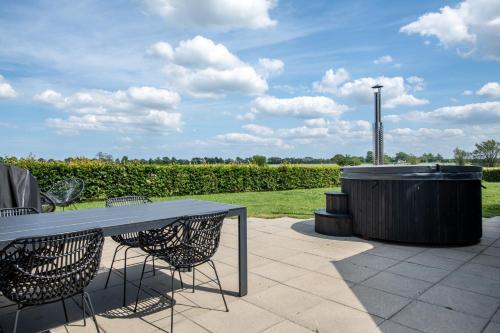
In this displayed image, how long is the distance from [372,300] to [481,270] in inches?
67.4

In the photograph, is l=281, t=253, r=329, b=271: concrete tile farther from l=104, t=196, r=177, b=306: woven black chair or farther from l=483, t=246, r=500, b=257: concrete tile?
l=483, t=246, r=500, b=257: concrete tile

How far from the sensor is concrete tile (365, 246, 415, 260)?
160 inches

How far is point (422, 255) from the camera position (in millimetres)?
4098

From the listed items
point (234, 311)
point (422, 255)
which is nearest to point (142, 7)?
point (234, 311)

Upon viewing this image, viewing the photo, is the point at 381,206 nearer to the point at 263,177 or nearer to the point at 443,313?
the point at 443,313

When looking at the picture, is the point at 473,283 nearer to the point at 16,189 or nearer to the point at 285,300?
the point at 285,300

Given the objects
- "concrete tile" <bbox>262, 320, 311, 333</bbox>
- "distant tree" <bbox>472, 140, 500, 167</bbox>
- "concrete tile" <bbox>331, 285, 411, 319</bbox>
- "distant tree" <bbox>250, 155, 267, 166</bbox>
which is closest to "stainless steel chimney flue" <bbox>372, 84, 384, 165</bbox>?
"concrete tile" <bbox>331, 285, 411, 319</bbox>

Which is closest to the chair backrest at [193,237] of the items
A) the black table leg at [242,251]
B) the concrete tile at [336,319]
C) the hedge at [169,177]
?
the black table leg at [242,251]

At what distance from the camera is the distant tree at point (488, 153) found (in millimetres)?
27641

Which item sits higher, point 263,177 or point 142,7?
point 142,7

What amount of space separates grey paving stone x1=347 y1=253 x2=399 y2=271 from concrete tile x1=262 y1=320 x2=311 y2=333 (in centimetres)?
168

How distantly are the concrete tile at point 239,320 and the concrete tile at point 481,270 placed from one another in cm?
241

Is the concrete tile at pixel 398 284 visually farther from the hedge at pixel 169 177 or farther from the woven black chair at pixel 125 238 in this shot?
the hedge at pixel 169 177

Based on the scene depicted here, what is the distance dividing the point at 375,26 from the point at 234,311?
7204 millimetres
